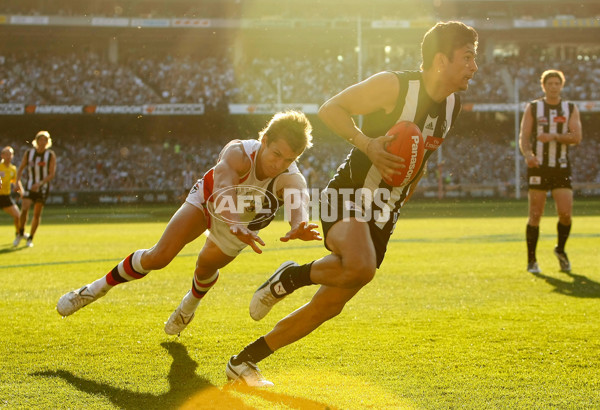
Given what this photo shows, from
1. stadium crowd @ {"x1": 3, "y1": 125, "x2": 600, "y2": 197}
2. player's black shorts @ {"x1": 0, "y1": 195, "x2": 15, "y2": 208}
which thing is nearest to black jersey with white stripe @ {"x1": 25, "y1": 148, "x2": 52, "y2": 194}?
player's black shorts @ {"x1": 0, "y1": 195, "x2": 15, "y2": 208}

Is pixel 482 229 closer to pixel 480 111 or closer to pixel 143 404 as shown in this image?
pixel 143 404

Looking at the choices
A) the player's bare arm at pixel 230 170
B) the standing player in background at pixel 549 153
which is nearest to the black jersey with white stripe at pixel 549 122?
the standing player in background at pixel 549 153

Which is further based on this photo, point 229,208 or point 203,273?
point 203,273

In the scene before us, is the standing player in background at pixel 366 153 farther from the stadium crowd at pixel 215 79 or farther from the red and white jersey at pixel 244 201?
the stadium crowd at pixel 215 79

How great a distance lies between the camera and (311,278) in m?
3.90

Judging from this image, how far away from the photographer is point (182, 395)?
3.55 m

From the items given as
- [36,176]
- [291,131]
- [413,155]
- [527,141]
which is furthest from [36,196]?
[413,155]

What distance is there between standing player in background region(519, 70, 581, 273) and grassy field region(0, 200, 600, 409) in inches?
24.3

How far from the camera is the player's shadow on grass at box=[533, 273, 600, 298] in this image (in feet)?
22.7

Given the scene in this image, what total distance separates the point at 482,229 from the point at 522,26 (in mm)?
30291

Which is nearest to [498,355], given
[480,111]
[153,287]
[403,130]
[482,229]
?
[403,130]

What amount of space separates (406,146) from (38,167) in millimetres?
10981

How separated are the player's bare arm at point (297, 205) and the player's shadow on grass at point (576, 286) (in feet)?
11.7

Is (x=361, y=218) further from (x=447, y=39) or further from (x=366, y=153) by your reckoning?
(x=447, y=39)
